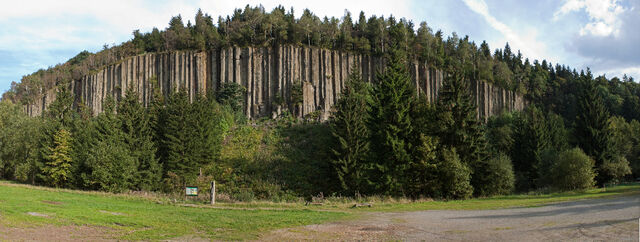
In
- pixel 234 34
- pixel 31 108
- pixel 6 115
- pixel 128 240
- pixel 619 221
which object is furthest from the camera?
pixel 31 108

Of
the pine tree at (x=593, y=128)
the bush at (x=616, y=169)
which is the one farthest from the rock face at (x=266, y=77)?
the bush at (x=616, y=169)

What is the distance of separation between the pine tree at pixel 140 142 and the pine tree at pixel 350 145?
69.3ft

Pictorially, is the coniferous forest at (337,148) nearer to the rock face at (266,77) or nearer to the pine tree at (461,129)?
the pine tree at (461,129)

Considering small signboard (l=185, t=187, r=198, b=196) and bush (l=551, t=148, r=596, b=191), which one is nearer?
small signboard (l=185, t=187, r=198, b=196)

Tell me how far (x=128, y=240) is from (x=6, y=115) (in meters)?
62.8

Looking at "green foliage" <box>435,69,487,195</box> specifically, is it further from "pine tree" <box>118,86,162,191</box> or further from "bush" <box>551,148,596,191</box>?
"pine tree" <box>118,86,162,191</box>

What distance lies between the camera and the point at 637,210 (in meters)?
15.3

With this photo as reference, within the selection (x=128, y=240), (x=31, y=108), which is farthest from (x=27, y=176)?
(x=31, y=108)

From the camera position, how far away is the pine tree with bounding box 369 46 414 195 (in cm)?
3416

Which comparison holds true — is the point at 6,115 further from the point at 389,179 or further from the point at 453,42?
the point at 453,42

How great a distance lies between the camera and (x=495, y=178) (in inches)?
1371

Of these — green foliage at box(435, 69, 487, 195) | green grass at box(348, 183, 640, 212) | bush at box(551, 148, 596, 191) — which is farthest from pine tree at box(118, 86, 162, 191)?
bush at box(551, 148, 596, 191)

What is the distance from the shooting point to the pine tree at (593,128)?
1914 inches

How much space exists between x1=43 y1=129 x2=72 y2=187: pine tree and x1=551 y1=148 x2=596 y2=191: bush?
174 feet
